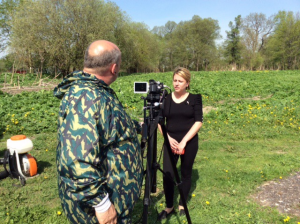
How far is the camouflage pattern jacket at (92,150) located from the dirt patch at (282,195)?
99.8 inches

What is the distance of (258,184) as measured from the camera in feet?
12.9

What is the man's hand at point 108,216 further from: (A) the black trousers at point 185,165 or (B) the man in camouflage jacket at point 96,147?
(A) the black trousers at point 185,165

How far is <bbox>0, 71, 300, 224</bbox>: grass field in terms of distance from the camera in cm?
321

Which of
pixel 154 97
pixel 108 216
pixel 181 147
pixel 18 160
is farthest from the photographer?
pixel 18 160

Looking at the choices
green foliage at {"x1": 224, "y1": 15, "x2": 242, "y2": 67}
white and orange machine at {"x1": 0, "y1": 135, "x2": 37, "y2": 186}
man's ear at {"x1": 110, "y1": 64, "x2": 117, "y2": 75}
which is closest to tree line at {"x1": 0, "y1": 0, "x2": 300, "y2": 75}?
green foliage at {"x1": 224, "y1": 15, "x2": 242, "y2": 67}

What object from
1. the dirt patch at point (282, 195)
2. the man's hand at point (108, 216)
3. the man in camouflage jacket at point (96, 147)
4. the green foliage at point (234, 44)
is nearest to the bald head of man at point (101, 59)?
the man in camouflage jacket at point (96, 147)

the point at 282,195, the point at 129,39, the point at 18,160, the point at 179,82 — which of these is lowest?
the point at 282,195

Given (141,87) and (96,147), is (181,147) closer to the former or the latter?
(141,87)

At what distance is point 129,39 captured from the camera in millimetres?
37625

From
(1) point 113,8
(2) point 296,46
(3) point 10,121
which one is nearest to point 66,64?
(1) point 113,8

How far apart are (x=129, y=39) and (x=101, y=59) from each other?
3783 cm

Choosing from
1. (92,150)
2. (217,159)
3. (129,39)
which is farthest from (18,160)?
(129,39)

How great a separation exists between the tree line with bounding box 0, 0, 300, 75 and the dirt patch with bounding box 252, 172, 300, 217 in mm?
22895

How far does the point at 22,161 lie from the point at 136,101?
673 centimetres
